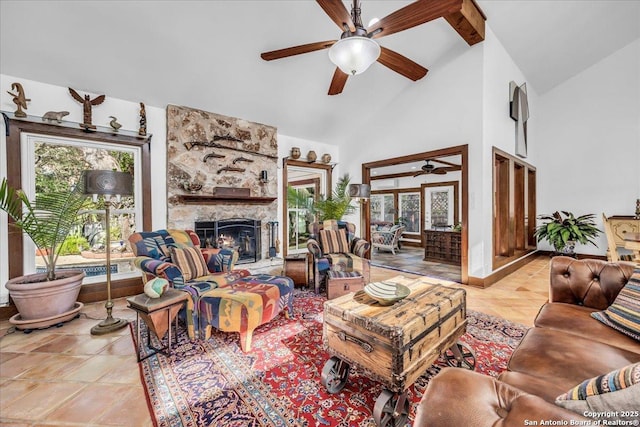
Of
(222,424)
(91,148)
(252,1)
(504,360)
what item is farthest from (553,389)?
(91,148)

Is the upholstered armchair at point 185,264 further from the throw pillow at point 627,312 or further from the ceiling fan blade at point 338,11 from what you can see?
the throw pillow at point 627,312

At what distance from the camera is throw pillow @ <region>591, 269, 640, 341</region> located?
4.53 feet

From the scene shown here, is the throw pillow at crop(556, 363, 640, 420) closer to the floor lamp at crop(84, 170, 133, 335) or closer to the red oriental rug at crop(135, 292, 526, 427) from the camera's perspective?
the red oriental rug at crop(135, 292, 526, 427)

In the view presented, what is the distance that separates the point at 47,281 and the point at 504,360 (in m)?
4.19

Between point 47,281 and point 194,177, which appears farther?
point 194,177

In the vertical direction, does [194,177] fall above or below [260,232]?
above

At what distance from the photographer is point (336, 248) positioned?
4.11 metres

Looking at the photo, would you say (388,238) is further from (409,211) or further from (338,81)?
(338,81)

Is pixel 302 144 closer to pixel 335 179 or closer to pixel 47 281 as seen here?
pixel 335 179

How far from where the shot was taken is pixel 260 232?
4.92 meters

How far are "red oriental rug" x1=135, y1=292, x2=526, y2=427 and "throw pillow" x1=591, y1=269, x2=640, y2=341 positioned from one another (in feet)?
2.33

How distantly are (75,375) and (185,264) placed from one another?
1089 millimetres

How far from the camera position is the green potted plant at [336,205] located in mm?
5579

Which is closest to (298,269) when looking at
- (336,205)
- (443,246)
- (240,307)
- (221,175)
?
(240,307)
